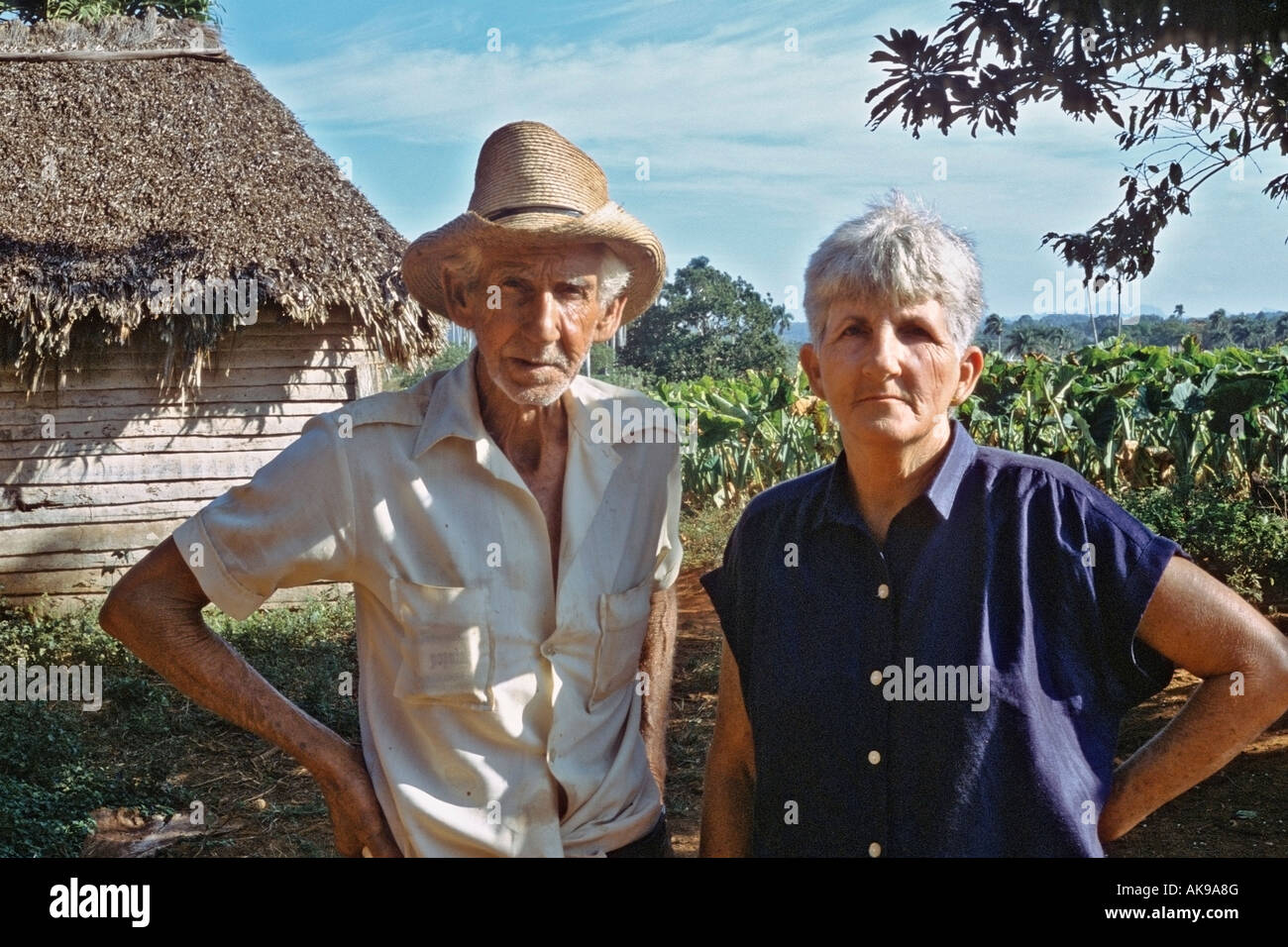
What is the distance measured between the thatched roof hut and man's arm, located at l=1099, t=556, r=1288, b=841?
7.19 m

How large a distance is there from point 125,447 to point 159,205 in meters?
1.81

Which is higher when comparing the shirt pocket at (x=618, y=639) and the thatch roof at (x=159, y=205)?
the thatch roof at (x=159, y=205)

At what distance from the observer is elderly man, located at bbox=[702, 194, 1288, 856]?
1653mm

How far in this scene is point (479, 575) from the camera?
195 cm

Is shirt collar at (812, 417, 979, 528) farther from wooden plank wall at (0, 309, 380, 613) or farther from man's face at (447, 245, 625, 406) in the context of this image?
wooden plank wall at (0, 309, 380, 613)

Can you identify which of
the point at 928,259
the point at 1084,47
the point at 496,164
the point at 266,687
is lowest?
the point at 266,687

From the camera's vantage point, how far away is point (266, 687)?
6.67ft

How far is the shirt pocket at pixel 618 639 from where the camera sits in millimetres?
2012

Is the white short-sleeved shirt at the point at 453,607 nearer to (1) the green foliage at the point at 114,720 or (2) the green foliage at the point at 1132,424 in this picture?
(1) the green foliage at the point at 114,720

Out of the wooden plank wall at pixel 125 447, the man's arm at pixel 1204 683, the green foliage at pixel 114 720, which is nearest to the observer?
the man's arm at pixel 1204 683

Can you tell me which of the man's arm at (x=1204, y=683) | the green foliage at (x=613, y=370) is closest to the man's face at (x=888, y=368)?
the man's arm at (x=1204, y=683)

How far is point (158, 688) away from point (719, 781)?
19.1 ft
